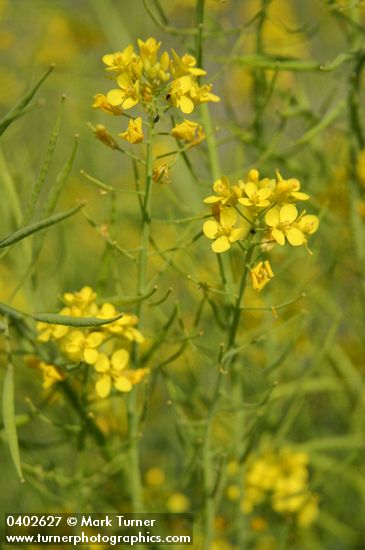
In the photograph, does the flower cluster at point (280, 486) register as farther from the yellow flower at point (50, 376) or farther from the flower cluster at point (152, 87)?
the flower cluster at point (152, 87)

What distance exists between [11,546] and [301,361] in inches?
26.5

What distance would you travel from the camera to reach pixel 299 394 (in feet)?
3.01

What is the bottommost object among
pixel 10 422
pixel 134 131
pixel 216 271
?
pixel 10 422

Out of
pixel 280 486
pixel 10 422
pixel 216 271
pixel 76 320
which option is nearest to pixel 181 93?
pixel 76 320

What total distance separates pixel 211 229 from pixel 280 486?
0.52m

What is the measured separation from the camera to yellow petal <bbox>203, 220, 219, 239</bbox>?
59 centimetres

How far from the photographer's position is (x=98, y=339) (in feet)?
2.15

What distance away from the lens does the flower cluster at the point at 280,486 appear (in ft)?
3.18

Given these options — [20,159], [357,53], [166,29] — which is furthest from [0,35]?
[357,53]

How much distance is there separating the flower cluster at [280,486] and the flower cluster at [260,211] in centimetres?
49

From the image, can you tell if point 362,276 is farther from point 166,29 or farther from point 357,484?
point 166,29

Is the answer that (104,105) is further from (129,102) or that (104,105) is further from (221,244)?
(221,244)

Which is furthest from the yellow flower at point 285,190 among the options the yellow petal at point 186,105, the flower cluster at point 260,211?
the yellow petal at point 186,105

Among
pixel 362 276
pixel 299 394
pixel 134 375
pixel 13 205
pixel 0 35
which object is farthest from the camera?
pixel 0 35
